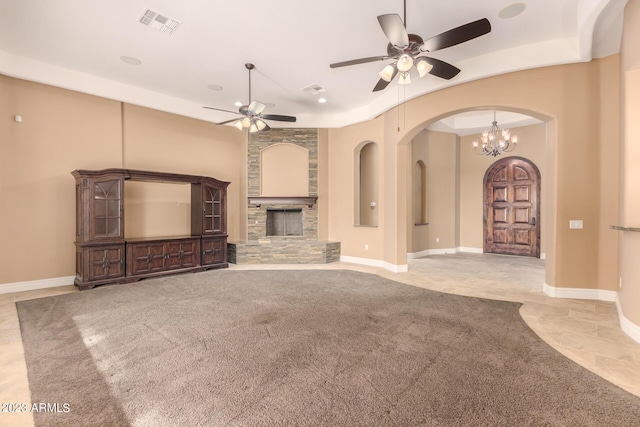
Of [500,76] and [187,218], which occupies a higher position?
[500,76]

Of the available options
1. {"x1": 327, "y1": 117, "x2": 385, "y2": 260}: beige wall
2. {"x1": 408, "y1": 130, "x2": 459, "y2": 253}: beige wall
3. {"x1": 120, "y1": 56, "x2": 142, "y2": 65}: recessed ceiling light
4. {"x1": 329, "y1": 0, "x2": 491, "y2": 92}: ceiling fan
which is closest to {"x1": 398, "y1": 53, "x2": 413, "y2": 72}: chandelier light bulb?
{"x1": 329, "y1": 0, "x2": 491, "y2": 92}: ceiling fan

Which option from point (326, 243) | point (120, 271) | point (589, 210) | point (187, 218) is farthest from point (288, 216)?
point (589, 210)

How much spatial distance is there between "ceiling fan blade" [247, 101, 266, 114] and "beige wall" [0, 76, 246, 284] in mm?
2454

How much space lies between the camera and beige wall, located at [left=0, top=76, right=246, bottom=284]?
468 cm

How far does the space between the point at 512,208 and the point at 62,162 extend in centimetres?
1019

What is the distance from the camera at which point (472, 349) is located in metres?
2.65

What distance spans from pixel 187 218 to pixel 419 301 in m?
5.12

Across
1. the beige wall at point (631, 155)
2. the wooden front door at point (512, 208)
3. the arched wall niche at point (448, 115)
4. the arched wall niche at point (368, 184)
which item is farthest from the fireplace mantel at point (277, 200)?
the beige wall at point (631, 155)

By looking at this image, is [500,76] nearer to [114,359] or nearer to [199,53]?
[199,53]

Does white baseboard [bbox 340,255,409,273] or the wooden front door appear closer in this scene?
white baseboard [bbox 340,255,409,273]

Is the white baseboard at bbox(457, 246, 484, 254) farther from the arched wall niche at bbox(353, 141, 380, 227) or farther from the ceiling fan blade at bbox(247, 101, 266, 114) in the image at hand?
the ceiling fan blade at bbox(247, 101, 266, 114)

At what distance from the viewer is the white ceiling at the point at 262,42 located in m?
3.48

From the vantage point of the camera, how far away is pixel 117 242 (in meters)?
5.11

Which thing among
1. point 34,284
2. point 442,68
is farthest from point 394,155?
point 34,284
